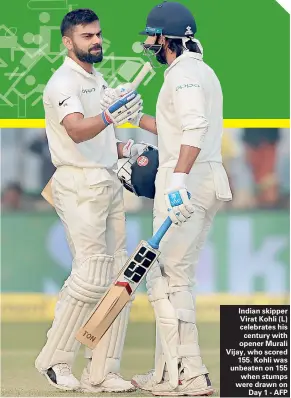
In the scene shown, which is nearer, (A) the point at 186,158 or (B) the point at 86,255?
(A) the point at 186,158

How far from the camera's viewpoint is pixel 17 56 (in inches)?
322

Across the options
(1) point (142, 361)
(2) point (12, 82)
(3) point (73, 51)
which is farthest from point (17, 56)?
(1) point (142, 361)

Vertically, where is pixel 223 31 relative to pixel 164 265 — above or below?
above

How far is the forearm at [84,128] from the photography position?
22.3ft

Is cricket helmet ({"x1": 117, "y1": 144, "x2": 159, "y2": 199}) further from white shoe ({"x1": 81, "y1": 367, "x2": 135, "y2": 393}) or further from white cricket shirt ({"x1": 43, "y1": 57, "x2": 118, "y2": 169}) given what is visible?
white shoe ({"x1": 81, "y1": 367, "x2": 135, "y2": 393})

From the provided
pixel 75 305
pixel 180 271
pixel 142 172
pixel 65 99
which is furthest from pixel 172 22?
pixel 75 305

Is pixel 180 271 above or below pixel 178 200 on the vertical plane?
below

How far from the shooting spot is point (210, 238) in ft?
32.1

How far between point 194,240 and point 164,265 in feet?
0.63

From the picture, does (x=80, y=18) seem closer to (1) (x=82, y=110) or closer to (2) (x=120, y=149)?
(1) (x=82, y=110)

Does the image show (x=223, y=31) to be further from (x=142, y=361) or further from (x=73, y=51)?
(x=142, y=361)

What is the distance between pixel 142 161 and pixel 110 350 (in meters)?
0.97

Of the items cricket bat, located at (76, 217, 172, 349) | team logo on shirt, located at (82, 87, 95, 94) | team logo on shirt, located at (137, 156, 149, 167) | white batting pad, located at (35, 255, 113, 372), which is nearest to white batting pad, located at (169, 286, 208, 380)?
cricket bat, located at (76, 217, 172, 349)
